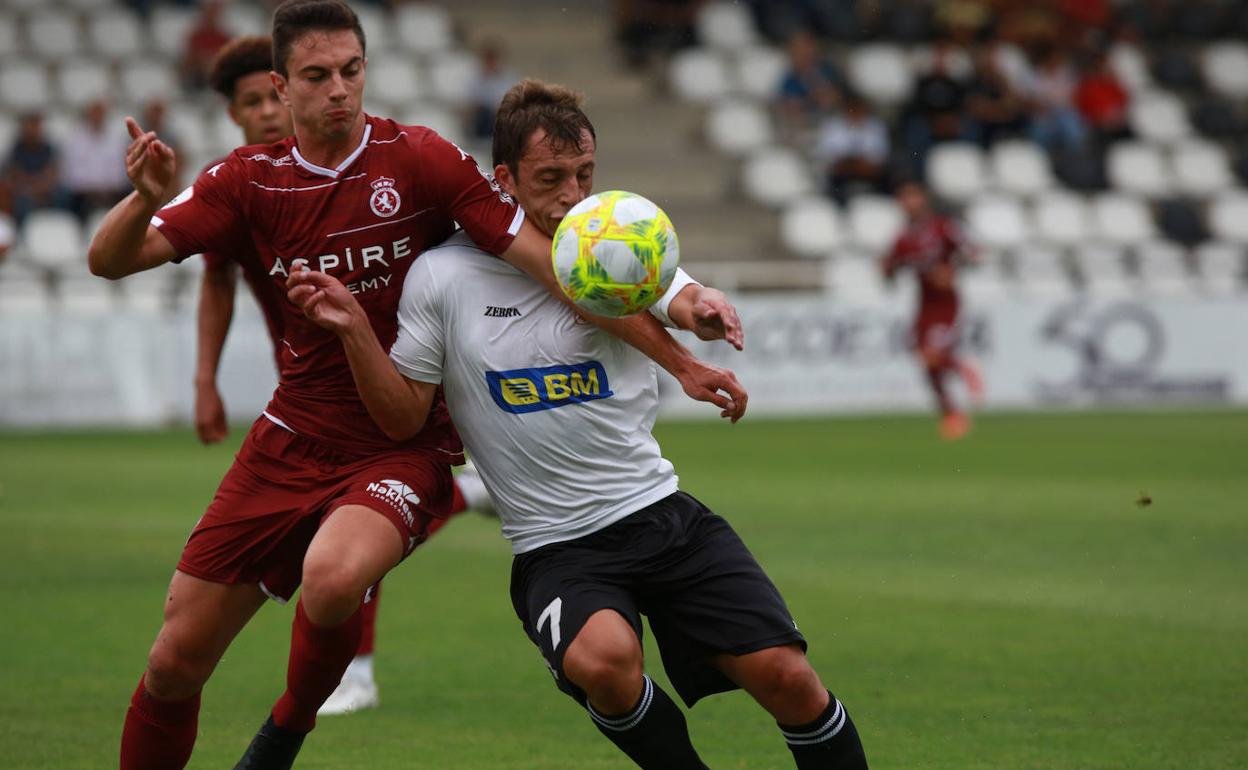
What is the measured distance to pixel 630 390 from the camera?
4.69 meters

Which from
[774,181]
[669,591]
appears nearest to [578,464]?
[669,591]

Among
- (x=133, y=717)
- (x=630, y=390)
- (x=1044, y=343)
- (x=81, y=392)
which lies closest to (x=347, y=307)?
(x=630, y=390)

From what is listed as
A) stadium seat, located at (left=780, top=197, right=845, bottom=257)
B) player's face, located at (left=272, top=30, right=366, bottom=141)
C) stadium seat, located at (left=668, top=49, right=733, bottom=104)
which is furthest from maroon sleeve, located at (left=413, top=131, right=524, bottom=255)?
stadium seat, located at (left=668, top=49, right=733, bottom=104)

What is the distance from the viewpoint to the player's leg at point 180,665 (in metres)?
4.63

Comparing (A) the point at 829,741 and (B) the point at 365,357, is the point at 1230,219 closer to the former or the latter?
(A) the point at 829,741

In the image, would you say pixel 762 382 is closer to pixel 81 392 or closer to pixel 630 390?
pixel 81 392

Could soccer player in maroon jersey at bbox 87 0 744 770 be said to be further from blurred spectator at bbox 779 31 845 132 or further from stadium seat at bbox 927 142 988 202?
stadium seat at bbox 927 142 988 202

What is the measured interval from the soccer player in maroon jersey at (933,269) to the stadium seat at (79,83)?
10.2 meters

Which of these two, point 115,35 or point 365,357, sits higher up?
point 365,357

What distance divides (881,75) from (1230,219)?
5.43 meters

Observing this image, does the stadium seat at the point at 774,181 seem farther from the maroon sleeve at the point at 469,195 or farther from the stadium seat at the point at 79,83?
the maroon sleeve at the point at 469,195

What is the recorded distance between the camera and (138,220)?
4520mm

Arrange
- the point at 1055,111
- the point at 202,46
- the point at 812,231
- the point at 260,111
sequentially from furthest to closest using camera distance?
the point at 1055,111, the point at 812,231, the point at 202,46, the point at 260,111

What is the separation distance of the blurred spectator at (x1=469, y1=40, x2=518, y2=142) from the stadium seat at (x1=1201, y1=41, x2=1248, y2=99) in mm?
12056
